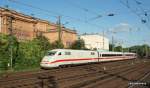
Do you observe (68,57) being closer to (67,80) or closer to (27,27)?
(67,80)

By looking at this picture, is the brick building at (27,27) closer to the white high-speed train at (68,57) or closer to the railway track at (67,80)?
the white high-speed train at (68,57)

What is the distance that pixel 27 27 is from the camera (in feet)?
226

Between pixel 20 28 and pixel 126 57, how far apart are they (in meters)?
36.9

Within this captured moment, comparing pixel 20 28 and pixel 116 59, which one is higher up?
pixel 20 28

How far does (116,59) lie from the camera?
7231cm

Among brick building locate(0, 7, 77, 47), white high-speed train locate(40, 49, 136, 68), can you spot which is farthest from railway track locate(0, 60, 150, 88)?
brick building locate(0, 7, 77, 47)

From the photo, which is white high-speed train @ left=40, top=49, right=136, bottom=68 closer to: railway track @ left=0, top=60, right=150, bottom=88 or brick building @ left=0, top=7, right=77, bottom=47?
railway track @ left=0, top=60, right=150, bottom=88

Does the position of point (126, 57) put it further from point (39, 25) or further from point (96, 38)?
point (96, 38)

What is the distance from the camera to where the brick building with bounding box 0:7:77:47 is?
5703cm

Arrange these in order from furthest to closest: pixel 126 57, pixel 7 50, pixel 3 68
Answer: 1. pixel 126 57
2. pixel 7 50
3. pixel 3 68

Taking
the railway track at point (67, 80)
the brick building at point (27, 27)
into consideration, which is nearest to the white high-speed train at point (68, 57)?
the railway track at point (67, 80)

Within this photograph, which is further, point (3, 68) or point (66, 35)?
point (66, 35)

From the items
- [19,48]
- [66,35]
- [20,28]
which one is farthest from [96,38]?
[19,48]

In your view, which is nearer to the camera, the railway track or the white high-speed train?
the railway track
